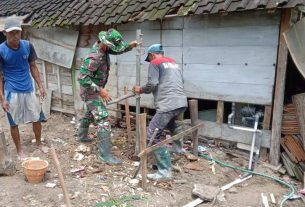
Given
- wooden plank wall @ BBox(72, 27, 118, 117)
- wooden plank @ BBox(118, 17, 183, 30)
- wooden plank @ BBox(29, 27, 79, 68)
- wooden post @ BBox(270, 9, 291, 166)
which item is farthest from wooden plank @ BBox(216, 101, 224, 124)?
wooden plank @ BBox(29, 27, 79, 68)

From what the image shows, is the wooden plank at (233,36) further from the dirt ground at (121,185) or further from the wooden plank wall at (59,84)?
the wooden plank wall at (59,84)

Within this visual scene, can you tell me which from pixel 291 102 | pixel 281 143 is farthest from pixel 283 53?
pixel 281 143

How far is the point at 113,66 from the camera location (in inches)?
289

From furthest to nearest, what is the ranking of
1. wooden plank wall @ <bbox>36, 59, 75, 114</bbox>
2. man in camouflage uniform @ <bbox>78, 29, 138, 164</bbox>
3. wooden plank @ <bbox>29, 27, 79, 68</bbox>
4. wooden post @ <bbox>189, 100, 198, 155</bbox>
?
1. wooden plank wall @ <bbox>36, 59, 75, 114</bbox>
2. wooden plank @ <bbox>29, 27, 79, 68</bbox>
3. wooden post @ <bbox>189, 100, 198, 155</bbox>
4. man in camouflage uniform @ <bbox>78, 29, 138, 164</bbox>

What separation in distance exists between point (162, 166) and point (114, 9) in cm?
362

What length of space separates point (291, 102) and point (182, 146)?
2022 mm

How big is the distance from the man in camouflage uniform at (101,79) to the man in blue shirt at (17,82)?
82cm

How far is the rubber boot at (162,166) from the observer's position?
15.5 feet

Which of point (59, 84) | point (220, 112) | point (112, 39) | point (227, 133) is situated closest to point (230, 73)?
point (220, 112)

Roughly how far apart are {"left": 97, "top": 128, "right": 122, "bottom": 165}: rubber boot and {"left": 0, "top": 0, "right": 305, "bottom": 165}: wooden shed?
1.83 metres

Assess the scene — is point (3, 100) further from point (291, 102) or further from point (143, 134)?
point (291, 102)

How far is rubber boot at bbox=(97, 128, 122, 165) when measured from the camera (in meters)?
5.09

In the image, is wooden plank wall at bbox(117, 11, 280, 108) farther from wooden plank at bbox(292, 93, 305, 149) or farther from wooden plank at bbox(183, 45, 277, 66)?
wooden plank at bbox(292, 93, 305, 149)

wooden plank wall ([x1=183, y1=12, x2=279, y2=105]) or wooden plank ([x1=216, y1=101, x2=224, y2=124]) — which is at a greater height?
wooden plank wall ([x1=183, y1=12, x2=279, y2=105])
